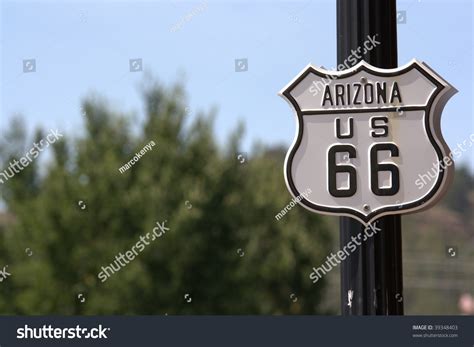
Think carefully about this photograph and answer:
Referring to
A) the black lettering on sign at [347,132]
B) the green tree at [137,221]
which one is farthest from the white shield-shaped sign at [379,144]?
the green tree at [137,221]

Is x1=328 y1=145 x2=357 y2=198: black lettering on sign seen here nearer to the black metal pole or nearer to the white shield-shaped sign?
the white shield-shaped sign

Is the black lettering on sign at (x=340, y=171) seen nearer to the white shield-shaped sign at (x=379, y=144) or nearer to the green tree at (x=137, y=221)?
the white shield-shaped sign at (x=379, y=144)

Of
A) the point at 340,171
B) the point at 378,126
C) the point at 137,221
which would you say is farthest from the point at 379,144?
the point at 137,221

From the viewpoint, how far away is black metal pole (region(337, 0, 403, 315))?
9.87 feet

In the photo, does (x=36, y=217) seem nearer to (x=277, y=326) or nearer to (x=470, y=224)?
(x=277, y=326)

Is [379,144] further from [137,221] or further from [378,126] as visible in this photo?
[137,221]

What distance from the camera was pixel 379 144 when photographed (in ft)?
10.5

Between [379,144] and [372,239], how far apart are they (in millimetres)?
365

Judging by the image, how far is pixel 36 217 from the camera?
15703mm

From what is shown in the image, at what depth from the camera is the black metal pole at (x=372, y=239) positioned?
3008 mm

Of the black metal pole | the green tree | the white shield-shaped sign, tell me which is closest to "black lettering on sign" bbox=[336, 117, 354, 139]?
the white shield-shaped sign

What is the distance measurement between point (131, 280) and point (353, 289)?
12527 mm

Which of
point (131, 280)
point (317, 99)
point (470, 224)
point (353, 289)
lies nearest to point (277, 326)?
point (353, 289)

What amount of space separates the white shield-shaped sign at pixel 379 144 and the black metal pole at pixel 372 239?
0.18 feet
